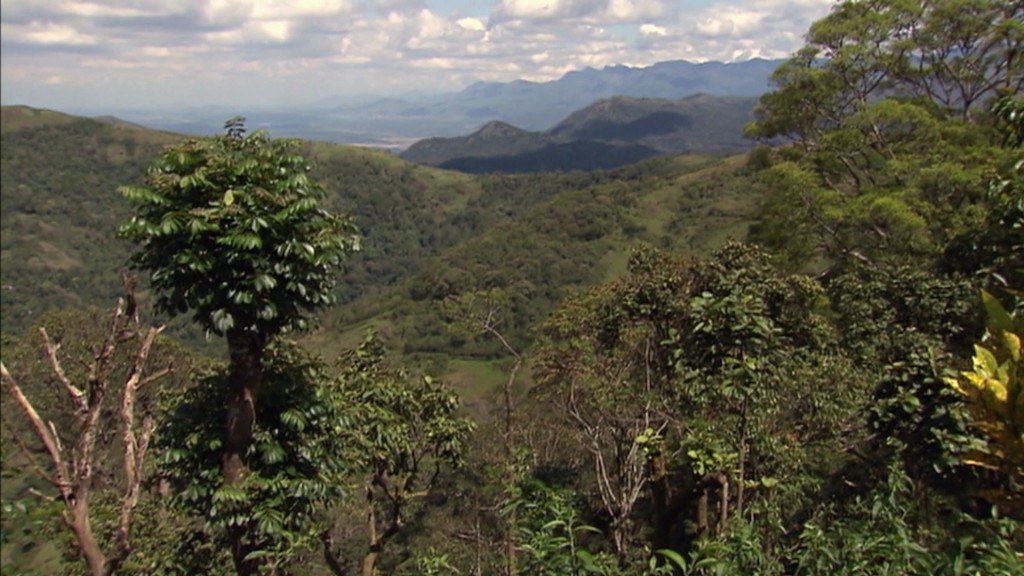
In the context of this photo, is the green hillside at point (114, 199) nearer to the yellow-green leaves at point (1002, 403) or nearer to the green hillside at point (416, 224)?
the green hillside at point (416, 224)

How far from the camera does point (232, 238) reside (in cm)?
430

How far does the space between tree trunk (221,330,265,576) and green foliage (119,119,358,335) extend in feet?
0.68

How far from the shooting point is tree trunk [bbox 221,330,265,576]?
479cm

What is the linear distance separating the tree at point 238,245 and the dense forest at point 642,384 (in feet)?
0.07

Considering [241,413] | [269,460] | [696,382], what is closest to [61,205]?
[241,413]

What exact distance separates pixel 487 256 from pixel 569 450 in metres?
79.2

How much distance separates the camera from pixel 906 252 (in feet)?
45.3

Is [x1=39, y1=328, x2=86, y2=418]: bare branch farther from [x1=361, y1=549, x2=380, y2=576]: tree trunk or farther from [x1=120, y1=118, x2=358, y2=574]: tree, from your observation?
[x1=361, y1=549, x2=380, y2=576]: tree trunk

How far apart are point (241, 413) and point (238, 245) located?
50.6 inches

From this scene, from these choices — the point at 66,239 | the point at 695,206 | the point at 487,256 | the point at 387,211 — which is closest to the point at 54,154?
the point at 66,239

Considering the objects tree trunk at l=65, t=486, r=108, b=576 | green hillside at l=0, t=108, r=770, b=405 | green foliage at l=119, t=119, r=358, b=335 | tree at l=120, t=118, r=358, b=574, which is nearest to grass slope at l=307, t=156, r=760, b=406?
green hillside at l=0, t=108, r=770, b=405

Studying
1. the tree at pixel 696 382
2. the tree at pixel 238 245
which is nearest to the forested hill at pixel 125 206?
the tree at pixel 696 382

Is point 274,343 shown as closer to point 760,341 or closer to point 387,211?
point 760,341

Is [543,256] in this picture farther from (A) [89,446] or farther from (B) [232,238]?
(A) [89,446]
